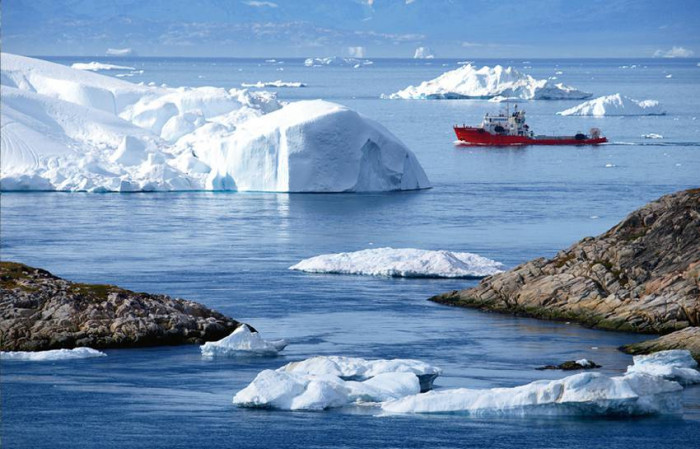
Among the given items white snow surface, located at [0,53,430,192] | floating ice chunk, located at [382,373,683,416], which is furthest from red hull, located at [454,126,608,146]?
floating ice chunk, located at [382,373,683,416]

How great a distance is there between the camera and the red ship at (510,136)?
79.9m

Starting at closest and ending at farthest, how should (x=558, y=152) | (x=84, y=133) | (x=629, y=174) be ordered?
(x=84, y=133)
(x=629, y=174)
(x=558, y=152)

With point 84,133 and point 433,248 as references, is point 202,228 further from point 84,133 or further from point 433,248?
point 84,133

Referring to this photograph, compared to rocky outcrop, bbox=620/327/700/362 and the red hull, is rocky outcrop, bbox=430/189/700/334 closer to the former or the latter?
rocky outcrop, bbox=620/327/700/362

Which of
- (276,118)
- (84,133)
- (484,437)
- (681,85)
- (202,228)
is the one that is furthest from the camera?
(681,85)

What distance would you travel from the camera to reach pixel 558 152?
75.1 meters

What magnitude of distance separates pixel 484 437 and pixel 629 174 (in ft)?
148

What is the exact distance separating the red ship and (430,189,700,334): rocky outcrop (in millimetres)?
52048

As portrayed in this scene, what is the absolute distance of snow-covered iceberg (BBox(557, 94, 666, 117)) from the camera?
348 feet

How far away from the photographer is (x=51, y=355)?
871 inches

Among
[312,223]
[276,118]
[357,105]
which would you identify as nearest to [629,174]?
[276,118]

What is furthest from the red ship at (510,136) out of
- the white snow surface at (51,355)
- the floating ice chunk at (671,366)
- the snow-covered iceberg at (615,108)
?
the white snow surface at (51,355)

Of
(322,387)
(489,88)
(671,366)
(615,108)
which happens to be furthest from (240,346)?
(489,88)

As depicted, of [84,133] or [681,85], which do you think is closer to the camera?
[84,133]
